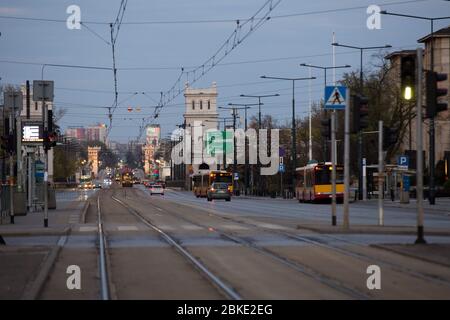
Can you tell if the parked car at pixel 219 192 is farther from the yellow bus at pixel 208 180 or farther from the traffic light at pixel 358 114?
the traffic light at pixel 358 114

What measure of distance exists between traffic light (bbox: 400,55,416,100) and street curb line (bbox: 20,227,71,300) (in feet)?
31.5

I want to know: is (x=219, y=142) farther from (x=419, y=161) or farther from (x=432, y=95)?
(x=432, y=95)

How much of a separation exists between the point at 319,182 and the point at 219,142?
5035 centimetres

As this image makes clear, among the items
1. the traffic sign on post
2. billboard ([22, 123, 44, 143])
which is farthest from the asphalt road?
billboard ([22, 123, 44, 143])

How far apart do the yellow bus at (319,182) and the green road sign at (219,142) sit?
38977 millimetres

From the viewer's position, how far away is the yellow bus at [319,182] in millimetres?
65875

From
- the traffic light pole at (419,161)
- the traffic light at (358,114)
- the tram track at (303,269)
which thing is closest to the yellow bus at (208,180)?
the traffic light at (358,114)

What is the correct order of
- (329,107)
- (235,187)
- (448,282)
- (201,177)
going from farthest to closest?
(235,187) < (201,177) < (329,107) < (448,282)

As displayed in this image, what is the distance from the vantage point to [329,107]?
98.7ft

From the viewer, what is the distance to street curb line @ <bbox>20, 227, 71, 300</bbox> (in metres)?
14.2

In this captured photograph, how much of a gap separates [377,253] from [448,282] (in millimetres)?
5696

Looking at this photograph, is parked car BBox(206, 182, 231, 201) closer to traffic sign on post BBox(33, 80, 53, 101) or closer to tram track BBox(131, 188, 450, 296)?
tram track BBox(131, 188, 450, 296)
